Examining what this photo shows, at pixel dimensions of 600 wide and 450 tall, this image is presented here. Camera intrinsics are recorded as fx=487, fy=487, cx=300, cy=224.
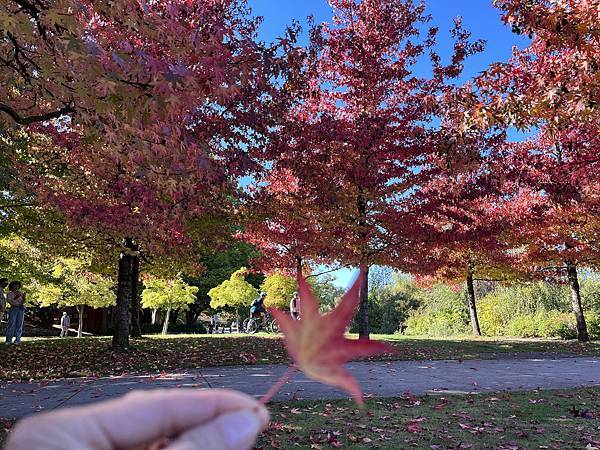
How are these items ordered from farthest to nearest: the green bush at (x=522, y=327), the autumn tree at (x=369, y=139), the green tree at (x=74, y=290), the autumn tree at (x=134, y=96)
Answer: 1. the green tree at (x=74, y=290)
2. the green bush at (x=522, y=327)
3. the autumn tree at (x=369, y=139)
4. the autumn tree at (x=134, y=96)

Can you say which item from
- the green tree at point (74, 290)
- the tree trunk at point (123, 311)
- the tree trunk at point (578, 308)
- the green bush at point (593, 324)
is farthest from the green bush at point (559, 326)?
the green tree at point (74, 290)

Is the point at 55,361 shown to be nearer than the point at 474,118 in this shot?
No

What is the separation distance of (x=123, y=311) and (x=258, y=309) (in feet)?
36.6

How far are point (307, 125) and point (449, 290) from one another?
23444 mm

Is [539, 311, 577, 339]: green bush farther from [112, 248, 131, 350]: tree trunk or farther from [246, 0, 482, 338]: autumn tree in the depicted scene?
[112, 248, 131, 350]: tree trunk

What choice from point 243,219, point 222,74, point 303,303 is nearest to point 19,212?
point 243,219

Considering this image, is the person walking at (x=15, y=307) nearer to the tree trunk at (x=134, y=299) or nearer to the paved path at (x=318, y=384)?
the tree trunk at (x=134, y=299)

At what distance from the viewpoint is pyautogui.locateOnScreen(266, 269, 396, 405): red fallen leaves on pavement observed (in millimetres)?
556

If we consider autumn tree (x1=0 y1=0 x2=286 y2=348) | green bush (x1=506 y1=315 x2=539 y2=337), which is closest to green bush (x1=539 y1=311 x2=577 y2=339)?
green bush (x1=506 y1=315 x2=539 y2=337)

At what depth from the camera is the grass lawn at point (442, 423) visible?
4396mm

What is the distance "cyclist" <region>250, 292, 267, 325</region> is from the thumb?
63.2 ft

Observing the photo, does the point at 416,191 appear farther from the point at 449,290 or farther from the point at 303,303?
the point at 449,290

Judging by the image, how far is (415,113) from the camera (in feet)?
41.8

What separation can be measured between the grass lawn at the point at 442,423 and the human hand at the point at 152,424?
3.97 metres
